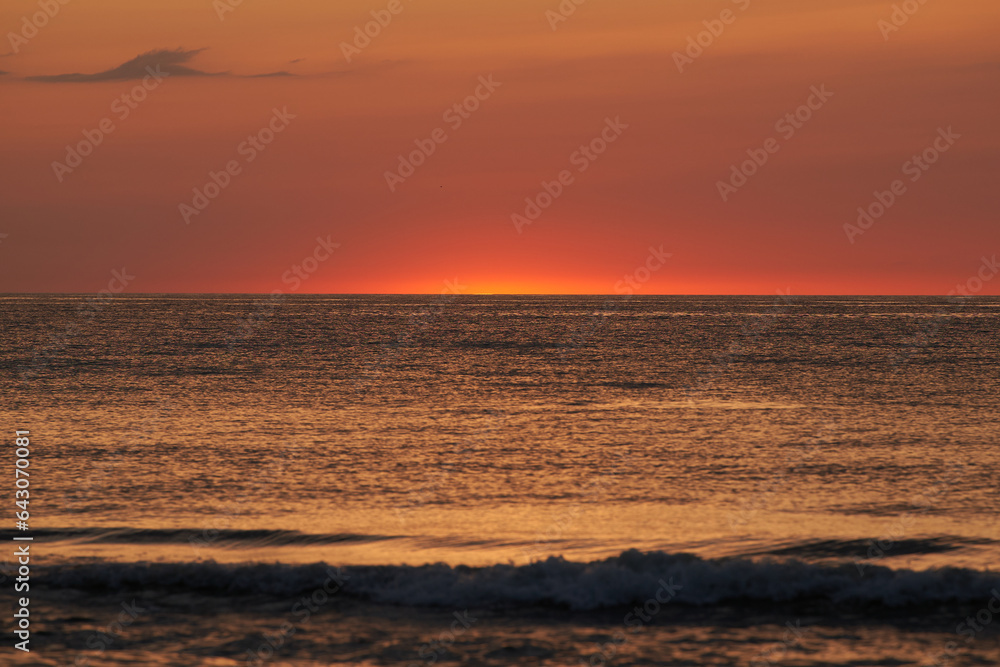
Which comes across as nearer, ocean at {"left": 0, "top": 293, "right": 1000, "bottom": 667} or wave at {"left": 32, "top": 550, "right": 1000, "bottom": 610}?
ocean at {"left": 0, "top": 293, "right": 1000, "bottom": 667}

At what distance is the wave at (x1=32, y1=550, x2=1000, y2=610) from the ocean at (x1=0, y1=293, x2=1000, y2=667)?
0.16 feet

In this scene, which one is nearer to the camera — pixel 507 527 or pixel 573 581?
pixel 573 581

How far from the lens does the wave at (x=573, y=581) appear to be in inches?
626

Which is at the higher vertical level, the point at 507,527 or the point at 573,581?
the point at 507,527

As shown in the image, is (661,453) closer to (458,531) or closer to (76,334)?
(458,531)

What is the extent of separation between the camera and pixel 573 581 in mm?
16375

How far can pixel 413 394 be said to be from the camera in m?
50.2

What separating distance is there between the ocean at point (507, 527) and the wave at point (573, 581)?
0.05m

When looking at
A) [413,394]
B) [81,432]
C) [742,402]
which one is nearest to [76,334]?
[413,394]

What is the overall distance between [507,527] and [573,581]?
4.94 m

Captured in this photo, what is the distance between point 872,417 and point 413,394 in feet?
77.8

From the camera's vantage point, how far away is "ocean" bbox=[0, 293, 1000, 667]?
1412cm

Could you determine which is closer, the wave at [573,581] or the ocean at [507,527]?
the ocean at [507,527]

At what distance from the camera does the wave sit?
15891mm
